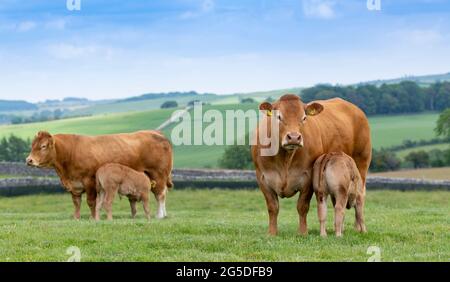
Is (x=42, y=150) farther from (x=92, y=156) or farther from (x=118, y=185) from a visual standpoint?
(x=118, y=185)

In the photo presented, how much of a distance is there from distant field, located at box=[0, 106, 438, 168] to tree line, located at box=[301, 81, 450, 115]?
1.27 metres

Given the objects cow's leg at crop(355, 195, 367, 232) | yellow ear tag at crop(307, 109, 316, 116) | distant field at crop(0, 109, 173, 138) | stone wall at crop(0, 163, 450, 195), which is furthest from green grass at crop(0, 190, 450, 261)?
distant field at crop(0, 109, 173, 138)

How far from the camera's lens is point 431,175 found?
52.5 metres

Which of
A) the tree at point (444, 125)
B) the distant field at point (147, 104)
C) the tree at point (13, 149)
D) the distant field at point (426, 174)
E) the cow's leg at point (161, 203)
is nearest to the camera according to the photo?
the cow's leg at point (161, 203)

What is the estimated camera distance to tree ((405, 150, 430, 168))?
68.3 metres

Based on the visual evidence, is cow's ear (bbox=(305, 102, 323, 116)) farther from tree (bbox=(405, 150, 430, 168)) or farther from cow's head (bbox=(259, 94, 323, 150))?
tree (bbox=(405, 150, 430, 168))

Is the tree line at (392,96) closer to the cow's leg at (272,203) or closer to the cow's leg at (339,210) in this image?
the cow's leg at (272,203)

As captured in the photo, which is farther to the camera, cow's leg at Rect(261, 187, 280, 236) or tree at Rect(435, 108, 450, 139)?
tree at Rect(435, 108, 450, 139)

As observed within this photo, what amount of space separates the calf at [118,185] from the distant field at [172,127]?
48990 millimetres

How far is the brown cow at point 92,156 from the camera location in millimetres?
21000

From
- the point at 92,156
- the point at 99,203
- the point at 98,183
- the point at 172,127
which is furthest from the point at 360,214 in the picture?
the point at 172,127

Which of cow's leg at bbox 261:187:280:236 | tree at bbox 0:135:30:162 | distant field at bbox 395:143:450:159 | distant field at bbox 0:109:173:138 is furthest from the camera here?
distant field at bbox 0:109:173:138

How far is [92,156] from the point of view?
21219 millimetres

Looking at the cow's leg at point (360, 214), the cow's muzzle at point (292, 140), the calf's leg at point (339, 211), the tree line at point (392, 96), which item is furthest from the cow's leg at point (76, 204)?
the tree line at point (392, 96)
